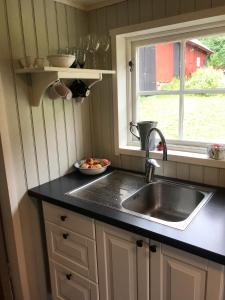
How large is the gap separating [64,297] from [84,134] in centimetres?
111

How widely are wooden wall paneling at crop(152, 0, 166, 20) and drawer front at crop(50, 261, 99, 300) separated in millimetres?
1592

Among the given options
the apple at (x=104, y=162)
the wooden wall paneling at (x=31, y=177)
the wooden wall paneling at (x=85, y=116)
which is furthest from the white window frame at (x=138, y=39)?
the wooden wall paneling at (x=31, y=177)

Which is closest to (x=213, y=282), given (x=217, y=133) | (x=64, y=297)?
(x=217, y=133)

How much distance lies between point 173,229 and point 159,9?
1.23 m

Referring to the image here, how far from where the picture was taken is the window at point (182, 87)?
1.56 meters

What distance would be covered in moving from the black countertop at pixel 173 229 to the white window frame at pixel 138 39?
0.39 m

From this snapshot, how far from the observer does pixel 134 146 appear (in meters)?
1.92

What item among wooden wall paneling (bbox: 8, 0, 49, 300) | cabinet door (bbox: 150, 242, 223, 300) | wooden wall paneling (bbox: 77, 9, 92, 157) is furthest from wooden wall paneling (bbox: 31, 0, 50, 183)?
cabinet door (bbox: 150, 242, 223, 300)

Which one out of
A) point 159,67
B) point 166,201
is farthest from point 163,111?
point 166,201

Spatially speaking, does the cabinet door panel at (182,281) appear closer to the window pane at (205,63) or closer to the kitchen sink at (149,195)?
the kitchen sink at (149,195)

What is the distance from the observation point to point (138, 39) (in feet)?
5.74

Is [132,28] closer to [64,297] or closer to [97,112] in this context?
[97,112]

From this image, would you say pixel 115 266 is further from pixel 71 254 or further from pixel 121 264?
pixel 71 254

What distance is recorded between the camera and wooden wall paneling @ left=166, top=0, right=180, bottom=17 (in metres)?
1.44
